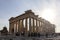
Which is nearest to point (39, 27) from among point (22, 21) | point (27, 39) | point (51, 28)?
point (22, 21)

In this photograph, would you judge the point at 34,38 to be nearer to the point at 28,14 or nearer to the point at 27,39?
the point at 27,39

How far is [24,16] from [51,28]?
19414 millimetres

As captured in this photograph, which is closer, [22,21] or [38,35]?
[38,35]

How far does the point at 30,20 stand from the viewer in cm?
3616

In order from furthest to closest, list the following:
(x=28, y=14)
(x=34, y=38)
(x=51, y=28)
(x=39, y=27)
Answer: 1. (x=51, y=28)
2. (x=39, y=27)
3. (x=28, y=14)
4. (x=34, y=38)

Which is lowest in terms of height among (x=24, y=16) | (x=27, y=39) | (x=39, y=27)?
(x=27, y=39)

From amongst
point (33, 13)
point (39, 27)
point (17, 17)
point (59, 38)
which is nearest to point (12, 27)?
point (17, 17)

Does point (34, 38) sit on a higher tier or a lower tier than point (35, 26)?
lower

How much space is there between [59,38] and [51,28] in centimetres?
2567

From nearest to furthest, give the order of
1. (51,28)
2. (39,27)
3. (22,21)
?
(22,21) → (39,27) → (51,28)

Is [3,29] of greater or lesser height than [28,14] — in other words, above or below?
below

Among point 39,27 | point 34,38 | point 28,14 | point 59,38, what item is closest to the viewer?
point 59,38

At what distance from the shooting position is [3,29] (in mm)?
44469

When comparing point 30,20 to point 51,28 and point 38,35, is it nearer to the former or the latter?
point 38,35
